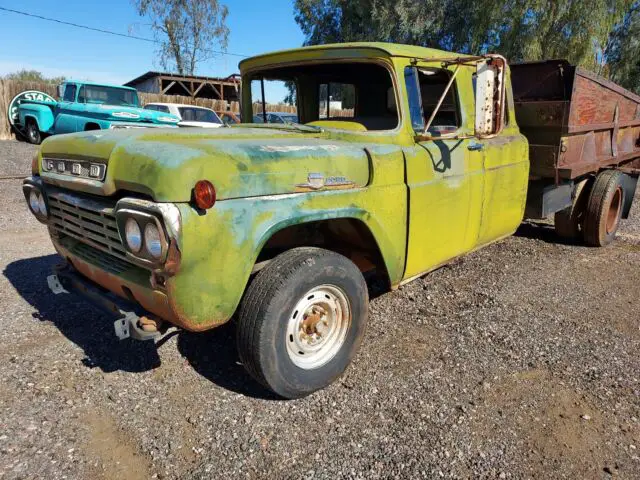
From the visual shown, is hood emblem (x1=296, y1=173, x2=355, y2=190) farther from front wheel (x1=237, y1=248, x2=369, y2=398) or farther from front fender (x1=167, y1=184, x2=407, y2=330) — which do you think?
front wheel (x1=237, y1=248, x2=369, y2=398)

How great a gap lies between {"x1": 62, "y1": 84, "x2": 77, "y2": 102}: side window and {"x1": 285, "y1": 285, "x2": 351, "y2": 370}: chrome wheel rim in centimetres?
1263

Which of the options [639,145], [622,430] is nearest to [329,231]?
[622,430]

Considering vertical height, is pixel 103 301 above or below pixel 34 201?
below

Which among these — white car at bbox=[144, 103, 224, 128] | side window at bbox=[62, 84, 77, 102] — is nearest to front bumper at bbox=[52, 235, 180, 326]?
side window at bbox=[62, 84, 77, 102]

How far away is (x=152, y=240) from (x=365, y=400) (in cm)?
152

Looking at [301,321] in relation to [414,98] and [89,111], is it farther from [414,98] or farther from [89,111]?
[89,111]

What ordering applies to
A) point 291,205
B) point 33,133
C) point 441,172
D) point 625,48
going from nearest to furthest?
point 291,205 < point 441,172 < point 33,133 < point 625,48

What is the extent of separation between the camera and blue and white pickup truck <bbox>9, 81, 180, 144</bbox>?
39.5ft

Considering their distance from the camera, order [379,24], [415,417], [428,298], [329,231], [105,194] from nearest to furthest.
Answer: [105,194] → [415,417] → [329,231] → [428,298] → [379,24]

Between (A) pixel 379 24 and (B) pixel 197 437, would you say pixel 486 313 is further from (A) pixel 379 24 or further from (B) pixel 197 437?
(A) pixel 379 24

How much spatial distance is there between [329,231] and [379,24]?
20.8m


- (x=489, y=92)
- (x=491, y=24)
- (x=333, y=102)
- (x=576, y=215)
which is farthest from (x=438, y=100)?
(x=491, y=24)

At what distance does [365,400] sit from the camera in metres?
2.84

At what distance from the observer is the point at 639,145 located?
7.16 meters
